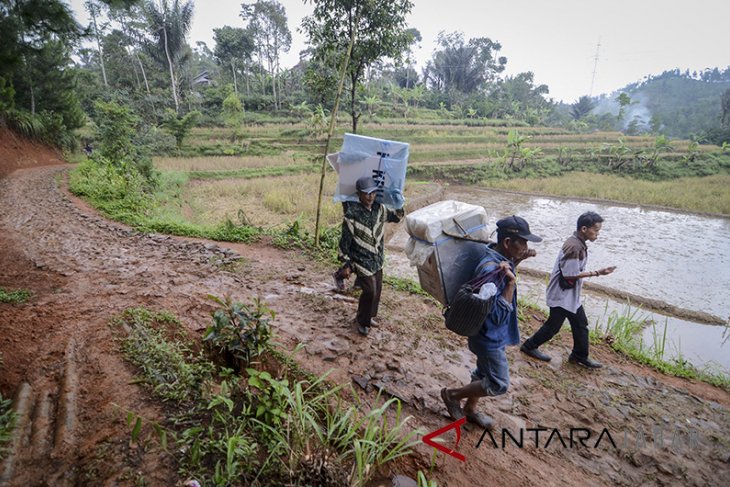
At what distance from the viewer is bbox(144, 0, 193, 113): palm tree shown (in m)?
20.5

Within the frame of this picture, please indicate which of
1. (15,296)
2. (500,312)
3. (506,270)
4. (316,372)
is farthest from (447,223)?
(15,296)

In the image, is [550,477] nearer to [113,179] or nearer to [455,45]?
[113,179]

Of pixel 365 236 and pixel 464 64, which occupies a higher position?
pixel 464 64

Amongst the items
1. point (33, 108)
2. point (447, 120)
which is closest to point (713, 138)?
point (447, 120)

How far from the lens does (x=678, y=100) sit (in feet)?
216

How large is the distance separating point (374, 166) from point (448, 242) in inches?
52.2

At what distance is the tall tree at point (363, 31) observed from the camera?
279 inches

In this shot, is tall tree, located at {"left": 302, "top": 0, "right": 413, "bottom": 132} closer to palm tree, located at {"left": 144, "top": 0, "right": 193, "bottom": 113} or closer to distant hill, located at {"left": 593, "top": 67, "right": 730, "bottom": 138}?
palm tree, located at {"left": 144, "top": 0, "right": 193, "bottom": 113}

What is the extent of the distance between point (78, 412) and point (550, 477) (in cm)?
271

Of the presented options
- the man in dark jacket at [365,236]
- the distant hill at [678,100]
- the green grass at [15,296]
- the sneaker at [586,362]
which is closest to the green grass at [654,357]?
the sneaker at [586,362]

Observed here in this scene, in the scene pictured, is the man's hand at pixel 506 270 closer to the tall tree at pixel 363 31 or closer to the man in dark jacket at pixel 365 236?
the man in dark jacket at pixel 365 236

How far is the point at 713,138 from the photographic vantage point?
30656mm

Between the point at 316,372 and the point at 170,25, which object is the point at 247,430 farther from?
the point at 170,25

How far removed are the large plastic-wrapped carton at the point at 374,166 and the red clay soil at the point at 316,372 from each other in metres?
1.35
